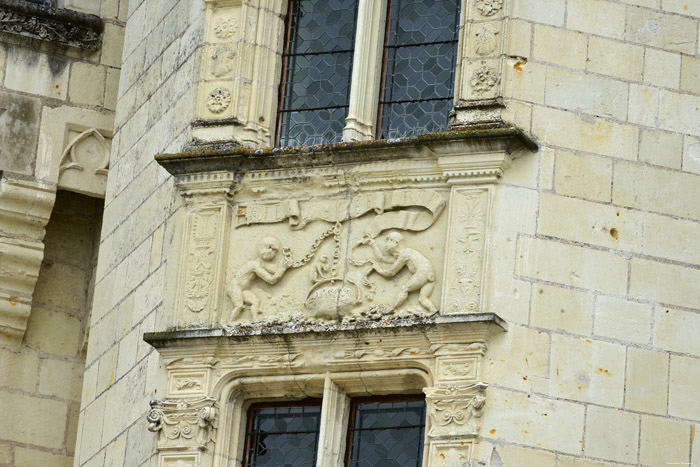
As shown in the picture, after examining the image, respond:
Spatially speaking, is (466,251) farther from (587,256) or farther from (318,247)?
(318,247)

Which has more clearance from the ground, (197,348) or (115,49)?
(115,49)

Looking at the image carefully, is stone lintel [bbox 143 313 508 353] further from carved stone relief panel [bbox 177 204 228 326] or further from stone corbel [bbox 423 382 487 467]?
stone corbel [bbox 423 382 487 467]

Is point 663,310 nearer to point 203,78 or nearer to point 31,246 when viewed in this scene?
point 203,78

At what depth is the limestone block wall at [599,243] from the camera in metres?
12.2

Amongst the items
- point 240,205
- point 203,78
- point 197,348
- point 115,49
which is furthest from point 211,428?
point 115,49

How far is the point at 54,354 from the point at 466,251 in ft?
13.2

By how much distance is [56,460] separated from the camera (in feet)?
49.2

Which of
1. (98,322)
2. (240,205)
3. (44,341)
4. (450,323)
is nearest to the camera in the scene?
(450,323)

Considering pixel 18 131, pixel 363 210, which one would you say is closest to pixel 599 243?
pixel 363 210

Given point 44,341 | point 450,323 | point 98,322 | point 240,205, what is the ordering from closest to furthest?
1. point 450,323
2. point 240,205
3. point 98,322
4. point 44,341

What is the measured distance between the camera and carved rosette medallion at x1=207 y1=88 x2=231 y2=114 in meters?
13.4

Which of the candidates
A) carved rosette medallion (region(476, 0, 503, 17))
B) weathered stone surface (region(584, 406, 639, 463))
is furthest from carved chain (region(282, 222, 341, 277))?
weathered stone surface (region(584, 406, 639, 463))

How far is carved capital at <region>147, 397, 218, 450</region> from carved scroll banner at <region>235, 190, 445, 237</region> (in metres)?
1.14

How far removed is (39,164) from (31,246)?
570 mm
